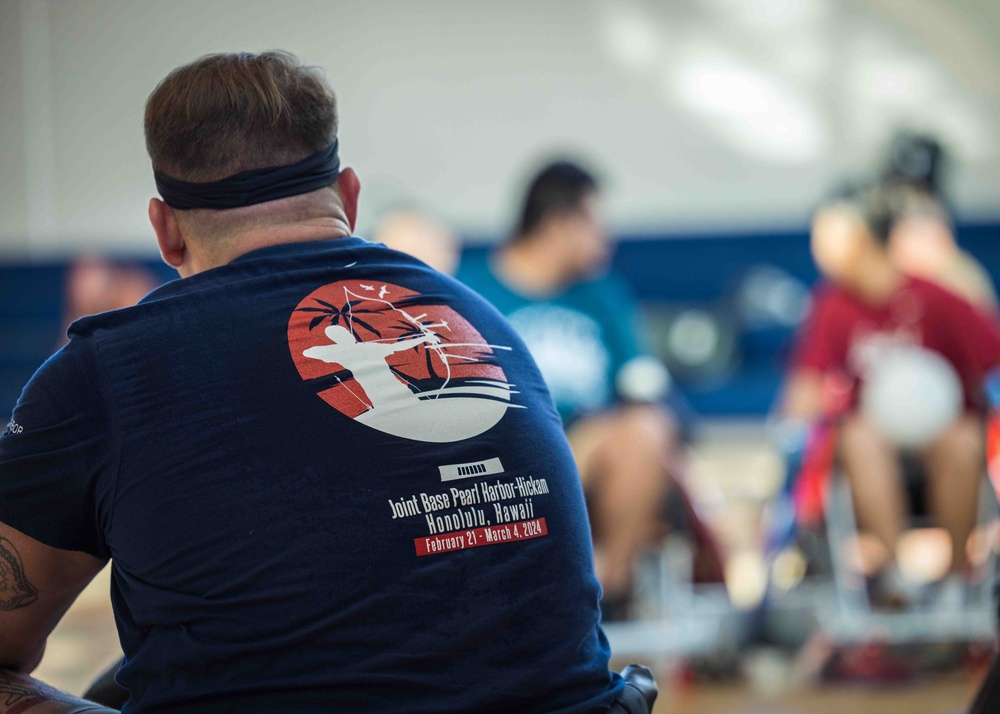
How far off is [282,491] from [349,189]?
1.34 ft

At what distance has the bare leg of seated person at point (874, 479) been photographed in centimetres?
315

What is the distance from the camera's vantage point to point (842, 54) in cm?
709

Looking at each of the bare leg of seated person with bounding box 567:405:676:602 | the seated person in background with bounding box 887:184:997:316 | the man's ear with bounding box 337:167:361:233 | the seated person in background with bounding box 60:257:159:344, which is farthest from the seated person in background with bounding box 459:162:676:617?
the seated person in background with bounding box 60:257:159:344

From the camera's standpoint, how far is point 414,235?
3990 millimetres

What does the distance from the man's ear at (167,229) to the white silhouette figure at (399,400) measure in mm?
240

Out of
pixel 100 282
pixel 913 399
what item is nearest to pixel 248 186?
pixel 913 399

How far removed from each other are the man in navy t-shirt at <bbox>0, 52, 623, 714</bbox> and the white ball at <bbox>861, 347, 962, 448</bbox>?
2284mm

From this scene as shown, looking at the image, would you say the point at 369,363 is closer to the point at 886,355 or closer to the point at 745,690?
the point at 745,690

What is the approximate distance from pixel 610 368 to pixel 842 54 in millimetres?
4746

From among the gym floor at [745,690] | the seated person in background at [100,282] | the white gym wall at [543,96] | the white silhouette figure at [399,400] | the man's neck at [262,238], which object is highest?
the white gym wall at [543,96]

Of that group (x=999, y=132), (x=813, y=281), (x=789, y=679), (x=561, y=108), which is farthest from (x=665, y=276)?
(x=789, y=679)

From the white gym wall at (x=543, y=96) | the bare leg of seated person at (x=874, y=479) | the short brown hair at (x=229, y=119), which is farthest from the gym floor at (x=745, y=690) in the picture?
the white gym wall at (x=543, y=96)

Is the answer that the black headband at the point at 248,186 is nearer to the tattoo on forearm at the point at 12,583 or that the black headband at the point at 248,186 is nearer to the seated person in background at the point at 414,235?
the tattoo on forearm at the point at 12,583

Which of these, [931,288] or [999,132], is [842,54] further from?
[931,288]
